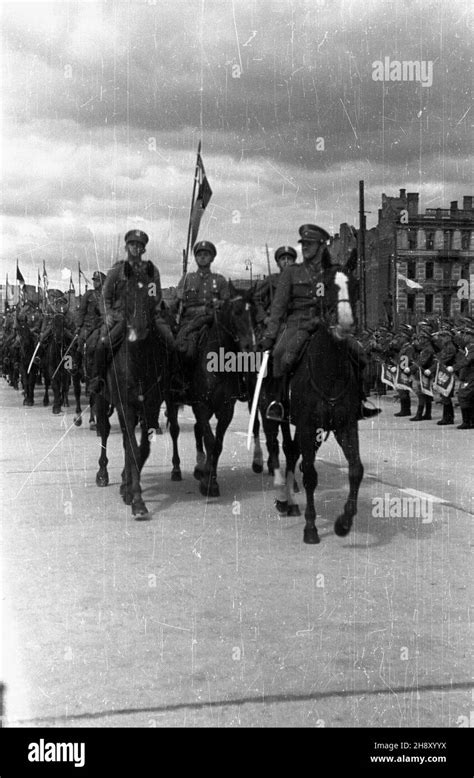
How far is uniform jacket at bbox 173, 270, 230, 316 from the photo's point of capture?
38.0 feet

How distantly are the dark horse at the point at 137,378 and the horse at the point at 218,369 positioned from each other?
0.64 metres

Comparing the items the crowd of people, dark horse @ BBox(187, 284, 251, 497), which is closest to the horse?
dark horse @ BBox(187, 284, 251, 497)

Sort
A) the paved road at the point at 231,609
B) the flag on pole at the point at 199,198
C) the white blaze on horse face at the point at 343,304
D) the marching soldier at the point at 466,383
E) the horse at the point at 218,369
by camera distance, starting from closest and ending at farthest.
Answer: the paved road at the point at 231,609 → the white blaze on horse face at the point at 343,304 → the horse at the point at 218,369 → the flag on pole at the point at 199,198 → the marching soldier at the point at 466,383

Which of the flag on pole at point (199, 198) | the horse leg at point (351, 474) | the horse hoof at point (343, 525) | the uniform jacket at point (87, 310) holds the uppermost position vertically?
the flag on pole at point (199, 198)

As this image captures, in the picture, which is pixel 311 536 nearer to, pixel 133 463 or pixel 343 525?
pixel 343 525

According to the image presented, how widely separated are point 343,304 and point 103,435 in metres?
5.04

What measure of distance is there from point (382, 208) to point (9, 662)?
85.6 metres

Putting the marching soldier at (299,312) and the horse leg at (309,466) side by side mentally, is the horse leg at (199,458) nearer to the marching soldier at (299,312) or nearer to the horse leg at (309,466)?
the marching soldier at (299,312)

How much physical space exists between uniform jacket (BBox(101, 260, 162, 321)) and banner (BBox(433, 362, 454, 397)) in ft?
38.4

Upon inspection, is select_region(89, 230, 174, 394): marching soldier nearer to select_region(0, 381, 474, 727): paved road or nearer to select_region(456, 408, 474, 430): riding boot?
select_region(0, 381, 474, 727): paved road

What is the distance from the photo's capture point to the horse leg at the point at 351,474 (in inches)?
323

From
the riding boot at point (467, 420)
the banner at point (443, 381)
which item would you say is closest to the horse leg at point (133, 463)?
the riding boot at point (467, 420)
